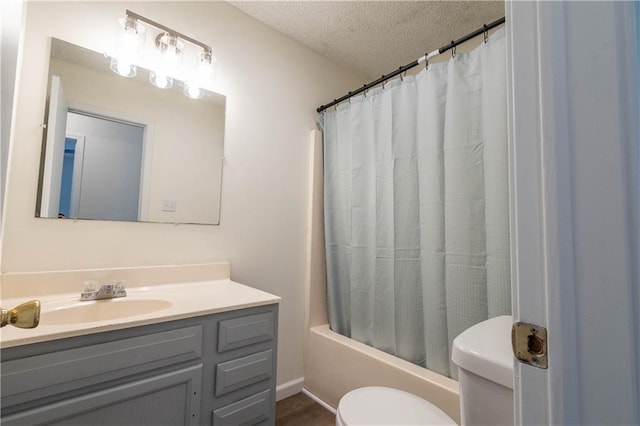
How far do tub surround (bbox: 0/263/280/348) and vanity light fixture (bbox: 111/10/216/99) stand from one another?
934mm

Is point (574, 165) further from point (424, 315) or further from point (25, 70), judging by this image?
point (25, 70)

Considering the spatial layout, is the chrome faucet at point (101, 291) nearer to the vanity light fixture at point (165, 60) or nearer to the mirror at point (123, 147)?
the mirror at point (123, 147)

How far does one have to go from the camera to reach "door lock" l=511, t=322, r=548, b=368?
14.9 inches

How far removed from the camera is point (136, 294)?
1269mm

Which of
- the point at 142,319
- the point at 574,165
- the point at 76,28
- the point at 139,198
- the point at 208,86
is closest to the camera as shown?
the point at 574,165

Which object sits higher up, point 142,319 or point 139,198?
point 139,198

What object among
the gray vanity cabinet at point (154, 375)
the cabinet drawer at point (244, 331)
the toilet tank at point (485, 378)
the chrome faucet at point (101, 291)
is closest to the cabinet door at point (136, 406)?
the gray vanity cabinet at point (154, 375)

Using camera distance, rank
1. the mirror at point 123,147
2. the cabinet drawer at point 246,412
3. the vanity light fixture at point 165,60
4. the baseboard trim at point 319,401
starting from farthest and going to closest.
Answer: the baseboard trim at point 319,401 < the vanity light fixture at point 165,60 < the mirror at point 123,147 < the cabinet drawer at point 246,412

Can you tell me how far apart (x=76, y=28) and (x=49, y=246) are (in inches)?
37.2

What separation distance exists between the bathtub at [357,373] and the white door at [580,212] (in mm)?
1068

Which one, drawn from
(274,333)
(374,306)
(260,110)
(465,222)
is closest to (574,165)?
(465,222)

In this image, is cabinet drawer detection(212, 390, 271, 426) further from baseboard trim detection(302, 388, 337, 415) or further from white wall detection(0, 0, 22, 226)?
white wall detection(0, 0, 22, 226)

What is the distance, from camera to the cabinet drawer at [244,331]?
3.61ft

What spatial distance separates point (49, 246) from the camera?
1194 millimetres
